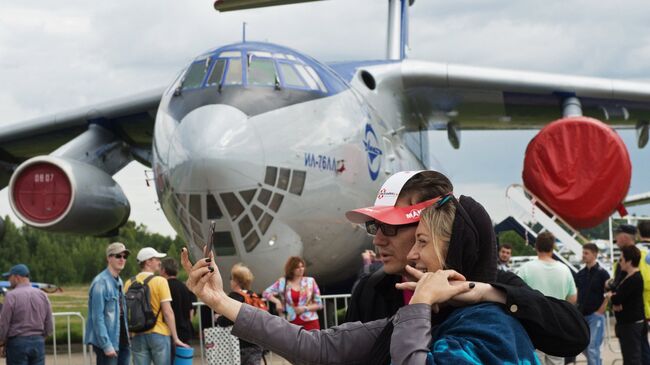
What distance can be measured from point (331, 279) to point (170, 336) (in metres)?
3.71

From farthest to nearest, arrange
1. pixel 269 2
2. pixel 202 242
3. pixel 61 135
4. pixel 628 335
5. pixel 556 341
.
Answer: pixel 61 135, pixel 269 2, pixel 202 242, pixel 628 335, pixel 556 341

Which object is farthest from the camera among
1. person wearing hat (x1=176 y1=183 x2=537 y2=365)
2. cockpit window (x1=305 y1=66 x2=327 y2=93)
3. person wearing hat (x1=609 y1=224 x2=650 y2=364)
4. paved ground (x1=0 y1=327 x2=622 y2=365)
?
paved ground (x1=0 y1=327 x2=622 y2=365)

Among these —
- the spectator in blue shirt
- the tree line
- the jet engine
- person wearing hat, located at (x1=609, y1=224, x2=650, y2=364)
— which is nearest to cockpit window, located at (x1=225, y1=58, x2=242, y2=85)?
the jet engine

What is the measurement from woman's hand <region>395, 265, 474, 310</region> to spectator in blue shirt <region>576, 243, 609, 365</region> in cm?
683

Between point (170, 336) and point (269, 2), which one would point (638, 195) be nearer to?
point (269, 2)

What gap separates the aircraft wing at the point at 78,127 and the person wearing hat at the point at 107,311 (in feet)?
19.3

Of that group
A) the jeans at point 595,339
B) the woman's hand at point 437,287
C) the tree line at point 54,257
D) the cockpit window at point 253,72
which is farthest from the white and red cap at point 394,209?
the tree line at point 54,257

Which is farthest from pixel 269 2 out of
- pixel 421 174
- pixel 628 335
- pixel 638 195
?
pixel 638 195

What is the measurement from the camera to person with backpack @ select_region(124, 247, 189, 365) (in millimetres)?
8367

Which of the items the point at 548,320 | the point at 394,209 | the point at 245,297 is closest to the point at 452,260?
the point at 548,320

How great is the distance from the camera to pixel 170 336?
8727 mm

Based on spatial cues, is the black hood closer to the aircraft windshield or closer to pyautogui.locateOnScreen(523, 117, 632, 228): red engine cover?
the aircraft windshield

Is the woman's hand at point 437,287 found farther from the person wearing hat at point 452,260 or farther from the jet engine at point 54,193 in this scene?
the jet engine at point 54,193

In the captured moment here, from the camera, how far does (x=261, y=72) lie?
33.7 feet
